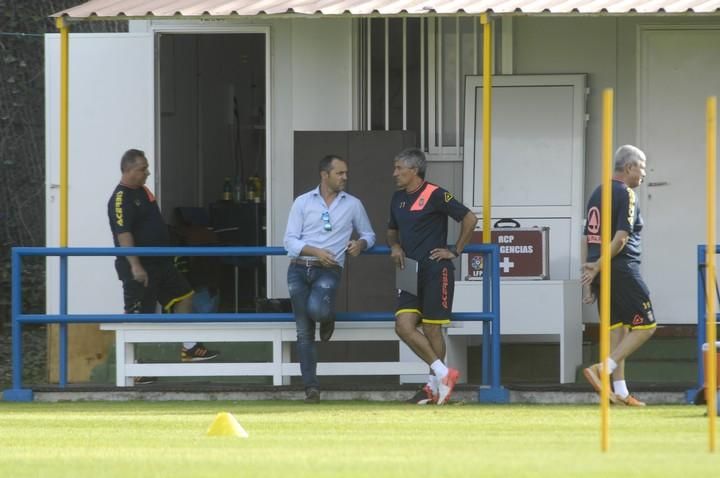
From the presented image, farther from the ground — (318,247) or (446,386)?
(318,247)

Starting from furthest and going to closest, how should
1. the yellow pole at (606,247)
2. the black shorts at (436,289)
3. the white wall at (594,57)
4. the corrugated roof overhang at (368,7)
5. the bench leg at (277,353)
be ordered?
the white wall at (594,57) → the bench leg at (277,353) → the black shorts at (436,289) → the corrugated roof overhang at (368,7) → the yellow pole at (606,247)

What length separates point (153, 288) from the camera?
551 inches

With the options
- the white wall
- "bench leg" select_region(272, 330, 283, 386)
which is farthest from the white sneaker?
the white wall

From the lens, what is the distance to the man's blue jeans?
41.7ft

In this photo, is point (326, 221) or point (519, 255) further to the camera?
point (519, 255)

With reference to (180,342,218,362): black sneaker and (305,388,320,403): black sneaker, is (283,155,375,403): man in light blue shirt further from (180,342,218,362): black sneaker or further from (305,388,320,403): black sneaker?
(180,342,218,362): black sneaker

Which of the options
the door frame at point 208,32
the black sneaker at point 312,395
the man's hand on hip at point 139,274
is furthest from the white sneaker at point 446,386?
the door frame at point 208,32

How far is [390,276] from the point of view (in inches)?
566

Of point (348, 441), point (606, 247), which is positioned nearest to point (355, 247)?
point (348, 441)

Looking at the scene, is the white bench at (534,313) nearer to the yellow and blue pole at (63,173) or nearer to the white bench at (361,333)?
the white bench at (361,333)

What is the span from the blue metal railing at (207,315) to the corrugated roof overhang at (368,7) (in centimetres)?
170

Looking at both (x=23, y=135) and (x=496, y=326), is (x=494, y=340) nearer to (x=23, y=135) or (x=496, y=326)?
(x=496, y=326)

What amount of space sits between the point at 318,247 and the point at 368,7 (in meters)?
1.77

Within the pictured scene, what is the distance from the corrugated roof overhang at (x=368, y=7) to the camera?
12.4 m
